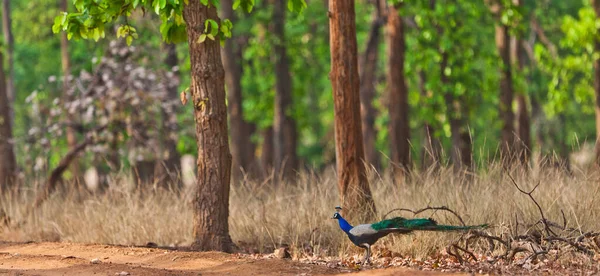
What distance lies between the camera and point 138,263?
35.0 feet

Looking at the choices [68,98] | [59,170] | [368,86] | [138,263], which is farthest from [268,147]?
[138,263]

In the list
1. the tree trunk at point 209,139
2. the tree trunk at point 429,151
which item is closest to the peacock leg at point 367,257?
the tree trunk at point 429,151

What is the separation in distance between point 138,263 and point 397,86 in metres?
10.6

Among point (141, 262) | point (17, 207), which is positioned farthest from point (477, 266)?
point (17, 207)

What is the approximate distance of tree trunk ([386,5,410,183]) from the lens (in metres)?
20.0

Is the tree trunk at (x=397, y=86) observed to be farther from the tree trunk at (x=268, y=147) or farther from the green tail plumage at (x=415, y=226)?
the green tail plumage at (x=415, y=226)

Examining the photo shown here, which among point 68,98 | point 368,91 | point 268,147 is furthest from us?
point 268,147

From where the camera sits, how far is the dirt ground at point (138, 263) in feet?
32.1

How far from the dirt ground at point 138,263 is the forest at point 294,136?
105 millimetres

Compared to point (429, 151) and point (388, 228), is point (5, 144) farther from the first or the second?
point (388, 228)

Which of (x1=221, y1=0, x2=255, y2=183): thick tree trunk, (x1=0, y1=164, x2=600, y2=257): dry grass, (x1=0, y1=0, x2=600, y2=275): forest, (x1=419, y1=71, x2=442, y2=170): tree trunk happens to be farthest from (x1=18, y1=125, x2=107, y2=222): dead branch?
(x1=419, y1=71, x2=442, y2=170): tree trunk

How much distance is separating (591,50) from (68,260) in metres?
13.5

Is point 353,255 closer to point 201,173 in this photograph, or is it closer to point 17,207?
point 201,173

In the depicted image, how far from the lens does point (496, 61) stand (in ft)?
73.2
